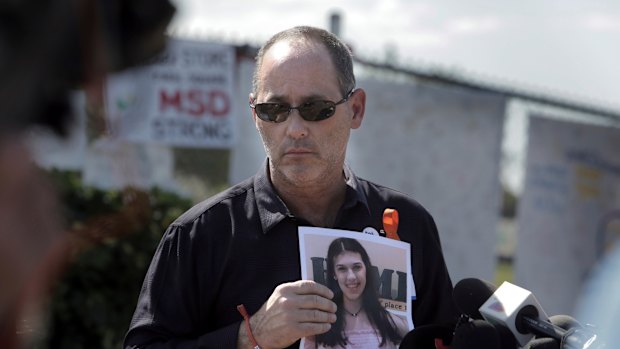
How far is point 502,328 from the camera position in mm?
2330

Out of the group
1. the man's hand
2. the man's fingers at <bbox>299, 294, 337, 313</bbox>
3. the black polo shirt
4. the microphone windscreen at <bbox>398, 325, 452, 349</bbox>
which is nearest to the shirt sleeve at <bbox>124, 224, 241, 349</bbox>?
the black polo shirt

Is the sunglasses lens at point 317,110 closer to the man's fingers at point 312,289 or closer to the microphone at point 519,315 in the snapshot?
the man's fingers at point 312,289

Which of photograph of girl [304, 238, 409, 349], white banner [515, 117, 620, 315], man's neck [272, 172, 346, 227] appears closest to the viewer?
photograph of girl [304, 238, 409, 349]

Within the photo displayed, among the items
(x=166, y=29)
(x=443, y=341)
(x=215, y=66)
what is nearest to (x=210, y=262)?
(x=443, y=341)

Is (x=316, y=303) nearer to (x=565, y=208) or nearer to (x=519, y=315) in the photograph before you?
(x=519, y=315)

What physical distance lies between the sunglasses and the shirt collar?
0.20 meters

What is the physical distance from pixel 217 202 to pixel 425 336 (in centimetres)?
82

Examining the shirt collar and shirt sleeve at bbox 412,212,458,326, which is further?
shirt sleeve at bbox 412,212,458,326

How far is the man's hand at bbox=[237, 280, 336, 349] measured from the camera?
8.14 feet

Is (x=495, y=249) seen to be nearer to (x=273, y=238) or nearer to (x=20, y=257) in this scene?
(x=273, y=238)

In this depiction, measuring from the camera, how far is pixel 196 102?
18.8ft

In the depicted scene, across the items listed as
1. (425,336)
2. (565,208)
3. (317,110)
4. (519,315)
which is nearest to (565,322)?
(519,315)

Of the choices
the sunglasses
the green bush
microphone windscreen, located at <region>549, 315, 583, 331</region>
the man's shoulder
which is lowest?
the green bush

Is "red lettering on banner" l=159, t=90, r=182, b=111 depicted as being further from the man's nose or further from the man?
the man's nose
